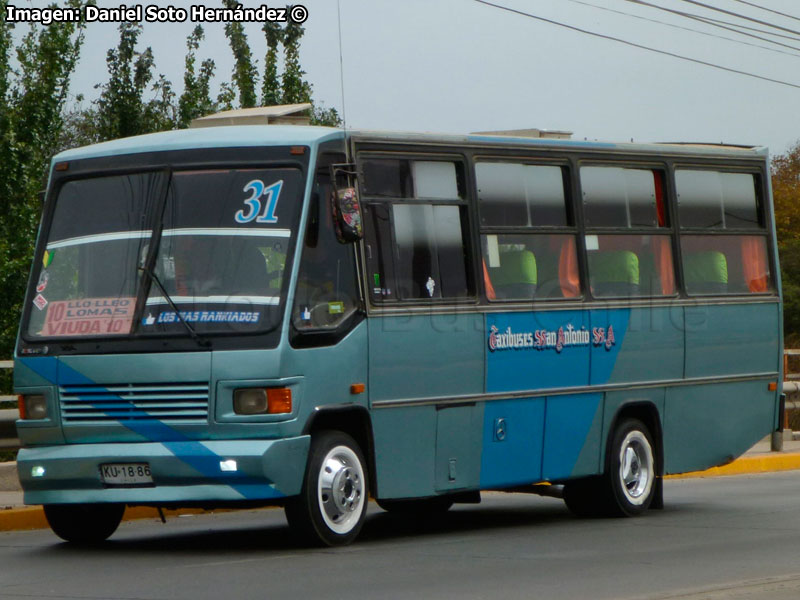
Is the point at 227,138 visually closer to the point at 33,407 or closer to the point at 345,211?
the point at 345,211

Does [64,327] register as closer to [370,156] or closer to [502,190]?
[370,156]

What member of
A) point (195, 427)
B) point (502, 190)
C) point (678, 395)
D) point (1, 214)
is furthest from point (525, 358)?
point (1, 214)

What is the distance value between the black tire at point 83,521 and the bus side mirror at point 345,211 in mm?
2561

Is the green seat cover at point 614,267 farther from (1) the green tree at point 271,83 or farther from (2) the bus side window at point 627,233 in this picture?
(1) the green tree at point 271,83

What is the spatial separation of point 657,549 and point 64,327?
4.30 m

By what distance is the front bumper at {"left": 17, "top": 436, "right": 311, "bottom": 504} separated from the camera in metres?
10.3

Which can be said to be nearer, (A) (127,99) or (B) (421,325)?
(B) (421,325)

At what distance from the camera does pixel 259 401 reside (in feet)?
34.2

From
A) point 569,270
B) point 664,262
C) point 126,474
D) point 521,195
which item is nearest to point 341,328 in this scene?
point 126,474

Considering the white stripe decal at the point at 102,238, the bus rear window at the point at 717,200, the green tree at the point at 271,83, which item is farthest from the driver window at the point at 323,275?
the green tree at the point at 271,83

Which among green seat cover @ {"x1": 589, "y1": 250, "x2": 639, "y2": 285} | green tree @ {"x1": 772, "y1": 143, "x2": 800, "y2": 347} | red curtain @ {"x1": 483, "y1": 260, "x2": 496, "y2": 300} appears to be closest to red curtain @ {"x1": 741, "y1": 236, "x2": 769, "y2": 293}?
green seat cover @ {"x1": 589, "y1": 250, "x2": 639, "y2": 285}

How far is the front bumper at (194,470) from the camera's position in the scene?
10.3 metres

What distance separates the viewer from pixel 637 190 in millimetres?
14211

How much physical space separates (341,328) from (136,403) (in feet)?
4.81
